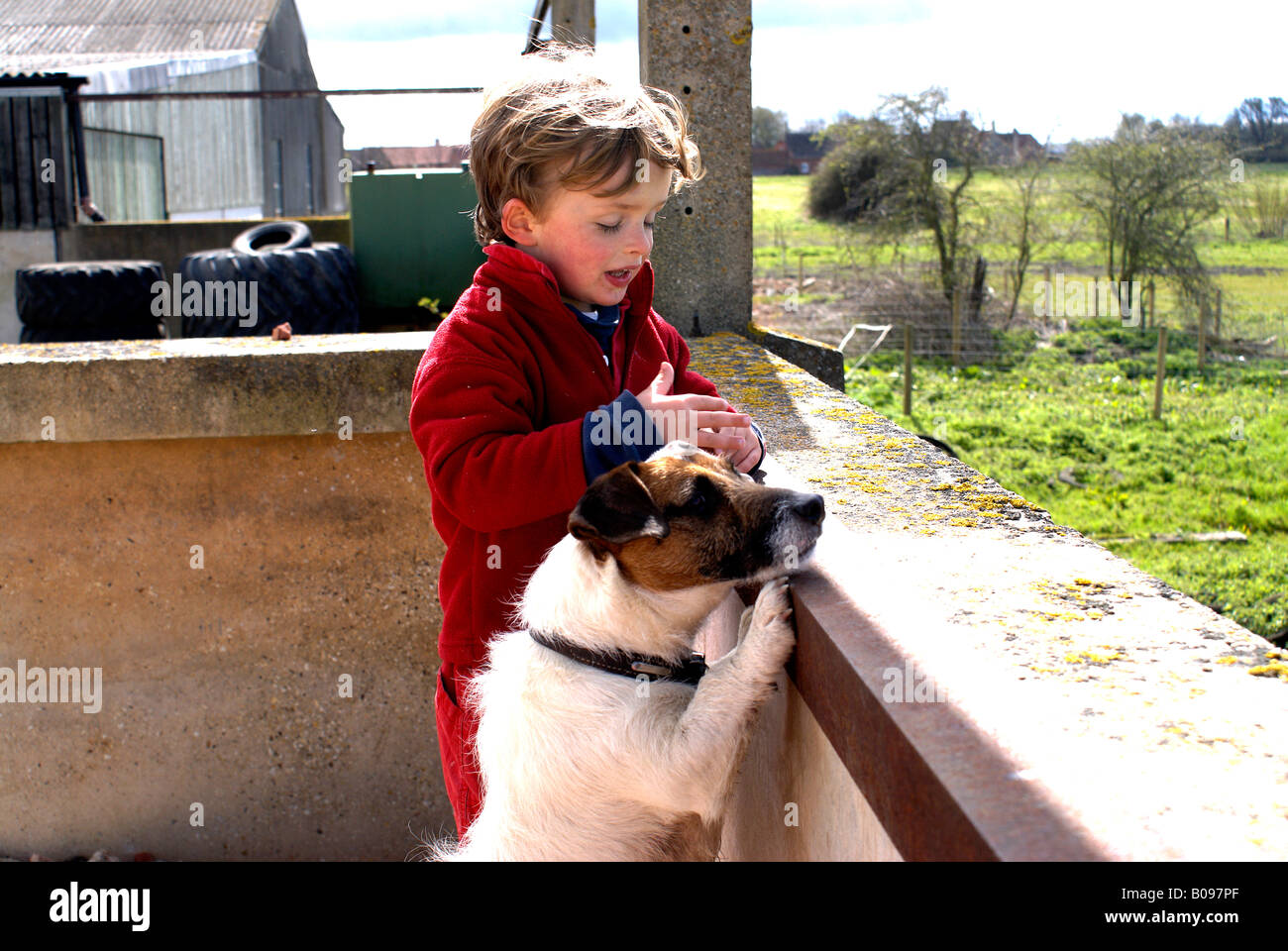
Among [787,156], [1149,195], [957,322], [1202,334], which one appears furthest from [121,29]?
[787,156]

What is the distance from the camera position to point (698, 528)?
216cm

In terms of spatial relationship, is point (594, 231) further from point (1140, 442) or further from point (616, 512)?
point (1140, 442)

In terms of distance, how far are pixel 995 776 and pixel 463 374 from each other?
1435 mm

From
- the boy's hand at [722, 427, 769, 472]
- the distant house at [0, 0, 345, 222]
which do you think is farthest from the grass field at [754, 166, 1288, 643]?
the distant house at [0, 0, 345, 222]

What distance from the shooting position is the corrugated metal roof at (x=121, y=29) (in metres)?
24.4

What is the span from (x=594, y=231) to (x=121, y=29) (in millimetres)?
28661

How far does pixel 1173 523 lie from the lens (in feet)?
35.1

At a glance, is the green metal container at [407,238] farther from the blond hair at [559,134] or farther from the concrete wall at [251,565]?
the blond hair at [559,134]

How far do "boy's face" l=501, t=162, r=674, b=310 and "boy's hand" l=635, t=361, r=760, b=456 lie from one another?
0.27 m

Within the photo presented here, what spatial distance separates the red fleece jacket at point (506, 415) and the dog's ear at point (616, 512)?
156mm

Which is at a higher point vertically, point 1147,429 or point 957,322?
point 957,322

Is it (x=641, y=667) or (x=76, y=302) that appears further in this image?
(x=76, y=302)
